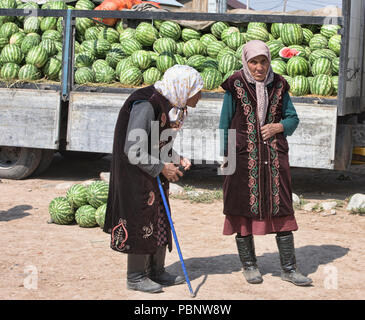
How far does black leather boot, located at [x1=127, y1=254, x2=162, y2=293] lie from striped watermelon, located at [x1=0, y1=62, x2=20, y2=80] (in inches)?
210

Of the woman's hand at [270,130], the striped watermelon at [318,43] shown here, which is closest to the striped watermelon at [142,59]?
the striped watermelon at [318,43]

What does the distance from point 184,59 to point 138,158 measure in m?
4.98

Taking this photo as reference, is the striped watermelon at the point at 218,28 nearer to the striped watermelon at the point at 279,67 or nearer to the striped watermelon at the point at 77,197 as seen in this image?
the striped watermelon at the point at 279,67

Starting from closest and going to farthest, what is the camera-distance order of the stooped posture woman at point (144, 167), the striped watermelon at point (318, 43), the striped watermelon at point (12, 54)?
the stooped posture woman at point (144, 167)
the striped watermelon at point (318, 43)
the striped watermelon at point (12, 54)

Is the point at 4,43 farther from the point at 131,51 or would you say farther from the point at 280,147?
the point at 280,147

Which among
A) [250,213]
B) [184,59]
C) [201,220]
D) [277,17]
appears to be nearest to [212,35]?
[184,59]

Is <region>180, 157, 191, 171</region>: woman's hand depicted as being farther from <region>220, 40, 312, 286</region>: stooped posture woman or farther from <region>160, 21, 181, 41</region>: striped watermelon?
<region>160, 21, 181, 41</region>: striped watermelon

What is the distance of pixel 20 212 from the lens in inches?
292

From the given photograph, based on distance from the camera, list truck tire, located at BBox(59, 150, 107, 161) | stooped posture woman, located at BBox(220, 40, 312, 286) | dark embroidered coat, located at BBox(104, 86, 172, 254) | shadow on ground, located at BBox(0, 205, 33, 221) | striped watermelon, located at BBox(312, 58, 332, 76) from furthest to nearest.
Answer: truck tire, located at BBox(59, 150, 107, 161) < striped watermelon, located at BBox(312, 58, 332, 76) < shadow on ground, located at BBox(0, 205, 33, 221) < stooped posture woman, located at BBox(220, 40, 312, 286) < dark embroidered coat, located at BBox(104, 86, 172, 254)

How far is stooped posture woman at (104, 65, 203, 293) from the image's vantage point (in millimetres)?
4398

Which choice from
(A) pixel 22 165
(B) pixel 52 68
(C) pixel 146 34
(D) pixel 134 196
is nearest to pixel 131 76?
(C) pixel 146 34

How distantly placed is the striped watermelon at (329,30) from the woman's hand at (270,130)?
437 cm

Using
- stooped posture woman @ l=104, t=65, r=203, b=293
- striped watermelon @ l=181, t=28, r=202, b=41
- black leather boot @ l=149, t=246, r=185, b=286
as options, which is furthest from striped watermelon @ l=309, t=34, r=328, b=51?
black leather boot @ l=149, t=246, r=185, b=286

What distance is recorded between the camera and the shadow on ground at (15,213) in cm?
719
